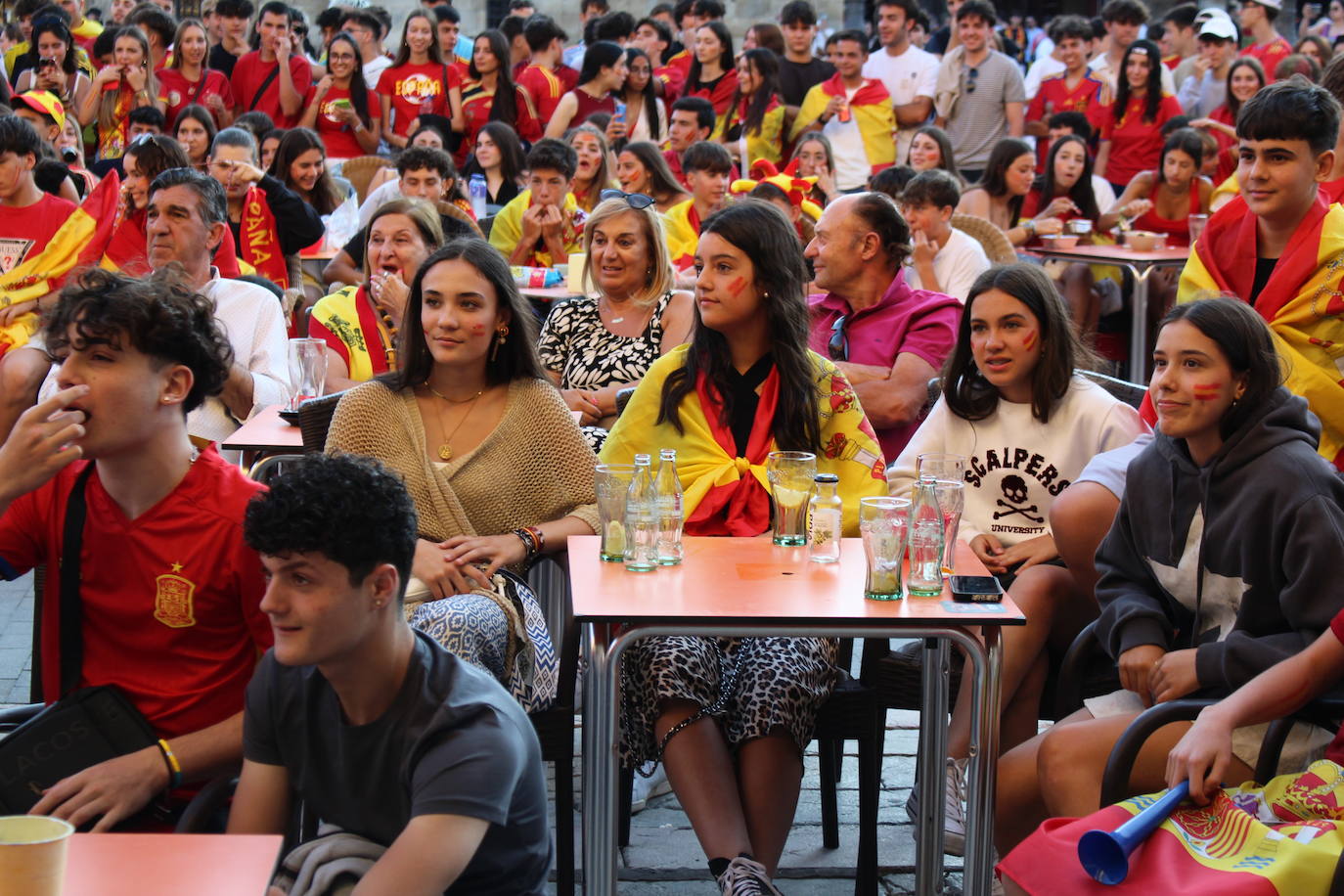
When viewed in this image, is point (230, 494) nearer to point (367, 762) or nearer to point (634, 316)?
point (367, 762)

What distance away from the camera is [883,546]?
9.18ft

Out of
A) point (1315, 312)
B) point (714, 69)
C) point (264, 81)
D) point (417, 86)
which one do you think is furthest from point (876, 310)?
point (264, 81)

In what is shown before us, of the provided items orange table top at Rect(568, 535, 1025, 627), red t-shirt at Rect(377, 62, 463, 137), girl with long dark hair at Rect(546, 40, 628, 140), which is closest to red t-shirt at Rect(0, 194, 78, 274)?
orange table top at Rect(568, 535, 1025, 627)

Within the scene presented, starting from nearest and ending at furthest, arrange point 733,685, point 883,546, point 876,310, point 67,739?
point 67,739 → point 883,546 → point 733,685 → point 876,310

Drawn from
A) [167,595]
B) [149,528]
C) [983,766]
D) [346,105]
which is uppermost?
[346,105]

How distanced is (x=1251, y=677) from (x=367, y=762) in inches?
62.9

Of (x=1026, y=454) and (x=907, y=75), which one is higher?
(x=907, y=75)

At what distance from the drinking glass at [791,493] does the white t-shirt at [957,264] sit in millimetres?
3091

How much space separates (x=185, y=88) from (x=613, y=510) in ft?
29.5

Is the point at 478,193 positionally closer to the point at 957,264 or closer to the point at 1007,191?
the point at 1007,191

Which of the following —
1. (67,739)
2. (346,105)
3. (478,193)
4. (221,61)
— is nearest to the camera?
(67,739)

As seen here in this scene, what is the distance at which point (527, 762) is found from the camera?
2162mm

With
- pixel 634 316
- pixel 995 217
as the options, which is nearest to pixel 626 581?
pixel 634 316

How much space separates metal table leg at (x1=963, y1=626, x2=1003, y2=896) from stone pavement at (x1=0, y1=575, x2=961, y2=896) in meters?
0.55
